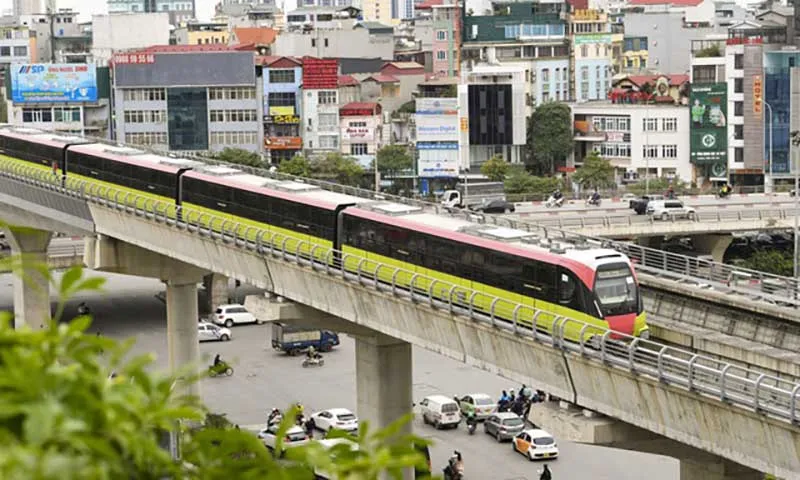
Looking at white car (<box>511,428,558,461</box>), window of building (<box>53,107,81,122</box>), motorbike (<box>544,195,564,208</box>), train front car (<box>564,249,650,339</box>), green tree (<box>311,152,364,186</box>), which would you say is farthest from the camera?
window of building (<box>53,107,81,122</box>)

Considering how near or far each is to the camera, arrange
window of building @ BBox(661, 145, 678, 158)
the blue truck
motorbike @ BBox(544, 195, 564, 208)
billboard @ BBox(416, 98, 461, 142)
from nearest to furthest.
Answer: the blue truck → motorbike @ BBox(544, 195, 564, 208) → window of building @ BBox(661, 145, 678, 158) → billboard @ BBox(416, 98, 461, 142)

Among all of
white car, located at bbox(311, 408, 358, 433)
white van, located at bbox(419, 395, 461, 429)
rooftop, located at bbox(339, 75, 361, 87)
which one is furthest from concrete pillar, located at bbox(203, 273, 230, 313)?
rooftop, located at bbox(339, 75, 361, 87)

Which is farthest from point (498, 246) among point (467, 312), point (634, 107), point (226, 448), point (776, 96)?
point (634, 107)

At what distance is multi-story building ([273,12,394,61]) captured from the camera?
11944 centimetres

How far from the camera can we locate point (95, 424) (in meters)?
5.80

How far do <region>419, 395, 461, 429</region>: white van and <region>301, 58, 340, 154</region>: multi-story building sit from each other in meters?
57.6

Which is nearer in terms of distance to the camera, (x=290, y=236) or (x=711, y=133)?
(x=290, y=236)

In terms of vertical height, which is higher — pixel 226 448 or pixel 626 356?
pixel 226 448

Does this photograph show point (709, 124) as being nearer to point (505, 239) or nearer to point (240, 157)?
point (240, 157)

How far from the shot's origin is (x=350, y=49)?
404ft

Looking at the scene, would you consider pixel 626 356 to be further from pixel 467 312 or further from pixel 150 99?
pixel 150 99

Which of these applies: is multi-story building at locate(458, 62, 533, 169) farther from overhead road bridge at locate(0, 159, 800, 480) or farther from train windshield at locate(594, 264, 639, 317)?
train windshield at locate(594, 264, 639, 317)

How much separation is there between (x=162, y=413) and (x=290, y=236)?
3047 cm

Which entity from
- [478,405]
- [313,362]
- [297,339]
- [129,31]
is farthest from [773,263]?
[129,31]
